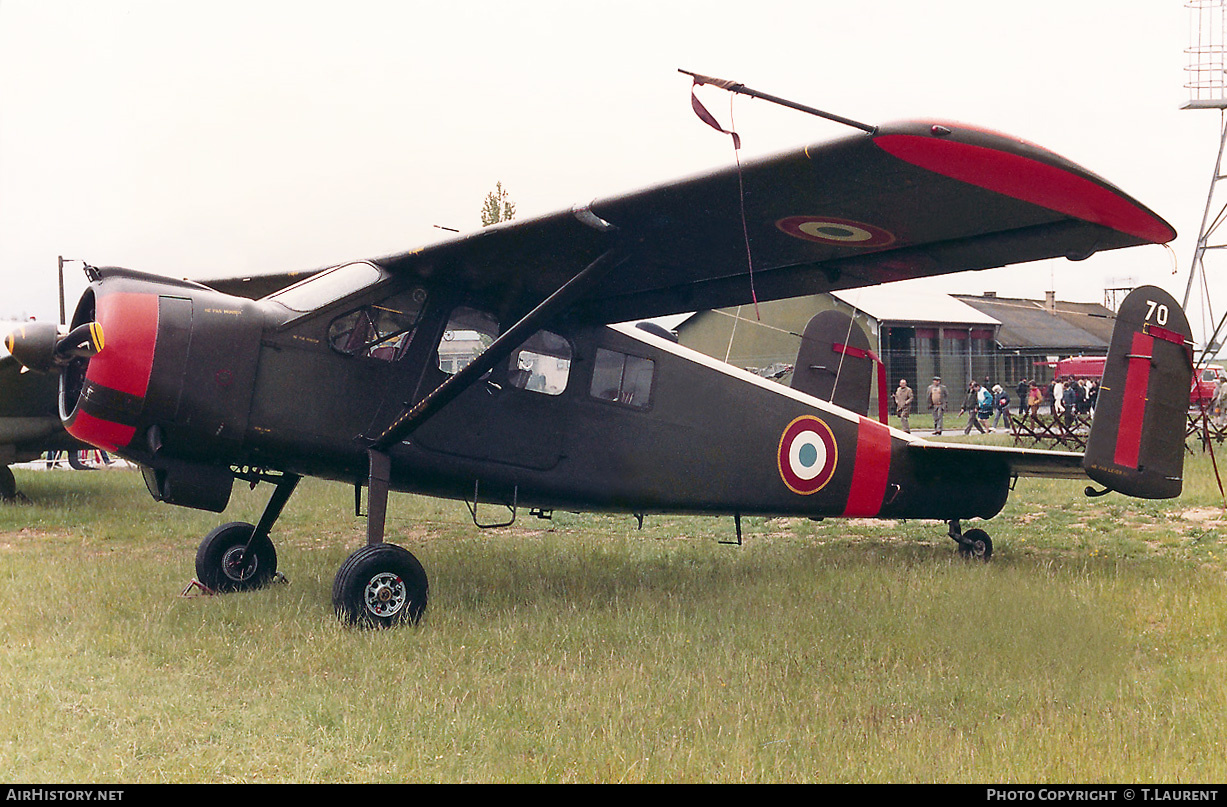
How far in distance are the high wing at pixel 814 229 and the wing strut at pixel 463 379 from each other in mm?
247

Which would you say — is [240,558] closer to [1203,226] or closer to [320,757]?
[320,757]

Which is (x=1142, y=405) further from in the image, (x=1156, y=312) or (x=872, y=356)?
(x=872, y=356)

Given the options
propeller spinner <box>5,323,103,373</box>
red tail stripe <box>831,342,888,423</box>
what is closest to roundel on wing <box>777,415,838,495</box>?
red tail stripe <box>831,342,888,423</box>

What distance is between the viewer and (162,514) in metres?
12.9

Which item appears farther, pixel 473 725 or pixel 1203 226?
pixel 1203 226

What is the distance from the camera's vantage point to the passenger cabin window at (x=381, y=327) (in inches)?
254

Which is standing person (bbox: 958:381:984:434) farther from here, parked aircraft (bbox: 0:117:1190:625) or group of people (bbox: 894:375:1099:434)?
parked aircraft (bbox: 0:117:1190:625)

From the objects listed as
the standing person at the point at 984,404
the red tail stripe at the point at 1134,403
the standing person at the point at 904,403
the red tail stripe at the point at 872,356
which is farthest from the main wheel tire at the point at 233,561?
the standing person at the point at 984,404

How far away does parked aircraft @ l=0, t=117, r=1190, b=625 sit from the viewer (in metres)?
5.06

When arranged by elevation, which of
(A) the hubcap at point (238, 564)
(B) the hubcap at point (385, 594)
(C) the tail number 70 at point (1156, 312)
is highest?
(C) the tail number 70 at point (1156, 312)

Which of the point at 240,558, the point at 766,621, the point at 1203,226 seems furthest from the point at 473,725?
the point at 1203,226

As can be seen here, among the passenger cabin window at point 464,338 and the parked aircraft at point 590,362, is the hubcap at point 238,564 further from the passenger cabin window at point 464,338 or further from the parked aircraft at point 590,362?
the passenger cabin window at point 464,338

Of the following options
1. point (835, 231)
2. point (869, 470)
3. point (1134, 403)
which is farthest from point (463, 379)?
point (1134, 403)

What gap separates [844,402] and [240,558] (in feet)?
20.5
